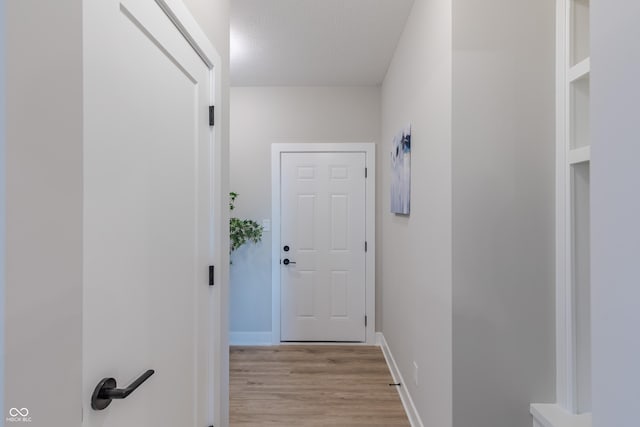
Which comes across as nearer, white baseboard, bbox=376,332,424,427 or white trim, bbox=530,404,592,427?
white trim, bbox=530,404,592,427

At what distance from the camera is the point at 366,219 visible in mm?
3482

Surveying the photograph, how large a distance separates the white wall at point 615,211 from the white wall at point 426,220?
0.76 metres

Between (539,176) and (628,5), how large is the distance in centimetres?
91

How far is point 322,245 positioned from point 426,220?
1.79 metres

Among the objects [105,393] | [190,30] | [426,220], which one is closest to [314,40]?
[190,30]

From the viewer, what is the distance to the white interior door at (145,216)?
0.75 m

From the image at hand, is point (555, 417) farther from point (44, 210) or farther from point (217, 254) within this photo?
point (44, 210)

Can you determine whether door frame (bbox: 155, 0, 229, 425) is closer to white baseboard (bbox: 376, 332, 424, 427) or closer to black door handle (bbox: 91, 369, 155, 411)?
black door handle (bbox: 91, 369, 155, 411)

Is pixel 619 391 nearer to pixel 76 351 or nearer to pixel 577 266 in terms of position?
pixel 577 266

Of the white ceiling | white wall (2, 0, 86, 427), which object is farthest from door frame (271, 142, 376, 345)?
white wall (2, 0, 86, 427)

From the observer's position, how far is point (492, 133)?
55.5 inches

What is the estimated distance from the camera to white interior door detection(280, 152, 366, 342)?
11.4 feet

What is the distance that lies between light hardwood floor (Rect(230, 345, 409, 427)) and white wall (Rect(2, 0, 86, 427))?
1946 mm

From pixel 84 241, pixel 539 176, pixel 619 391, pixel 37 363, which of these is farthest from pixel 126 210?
pixel 539 176
